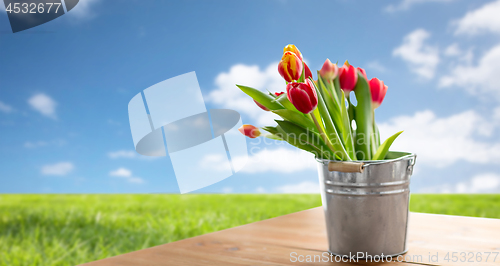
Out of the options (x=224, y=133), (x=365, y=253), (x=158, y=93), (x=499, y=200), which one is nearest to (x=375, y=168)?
(x=365, y=253)

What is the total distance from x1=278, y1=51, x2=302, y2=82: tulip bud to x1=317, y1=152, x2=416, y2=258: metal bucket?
15cm

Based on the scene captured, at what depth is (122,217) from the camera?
2758 millimetres

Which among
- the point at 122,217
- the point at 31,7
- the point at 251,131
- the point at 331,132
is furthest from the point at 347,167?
the point at 31,7

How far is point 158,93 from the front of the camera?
225 centimetres

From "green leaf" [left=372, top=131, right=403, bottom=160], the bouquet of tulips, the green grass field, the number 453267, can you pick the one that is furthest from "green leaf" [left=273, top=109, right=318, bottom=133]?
the number 453267

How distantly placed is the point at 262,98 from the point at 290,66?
8cm

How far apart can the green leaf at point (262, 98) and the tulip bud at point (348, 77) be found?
0.11 metres

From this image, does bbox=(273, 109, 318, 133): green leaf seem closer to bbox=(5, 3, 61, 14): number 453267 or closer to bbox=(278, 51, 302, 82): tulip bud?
bbox=(278, 51, 302, 82): tulip bud

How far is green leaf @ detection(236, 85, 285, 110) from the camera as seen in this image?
0.64m

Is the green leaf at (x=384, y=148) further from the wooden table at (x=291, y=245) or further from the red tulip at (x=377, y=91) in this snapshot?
the wooden table at (x=291, y=245)

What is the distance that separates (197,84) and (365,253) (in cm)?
190

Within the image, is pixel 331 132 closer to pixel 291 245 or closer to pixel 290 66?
pixel 290 66

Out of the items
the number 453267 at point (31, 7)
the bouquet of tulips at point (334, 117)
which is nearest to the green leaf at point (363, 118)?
the bouquet of tulips at point (334, 117)

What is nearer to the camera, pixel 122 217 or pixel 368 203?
pixel 368 203
